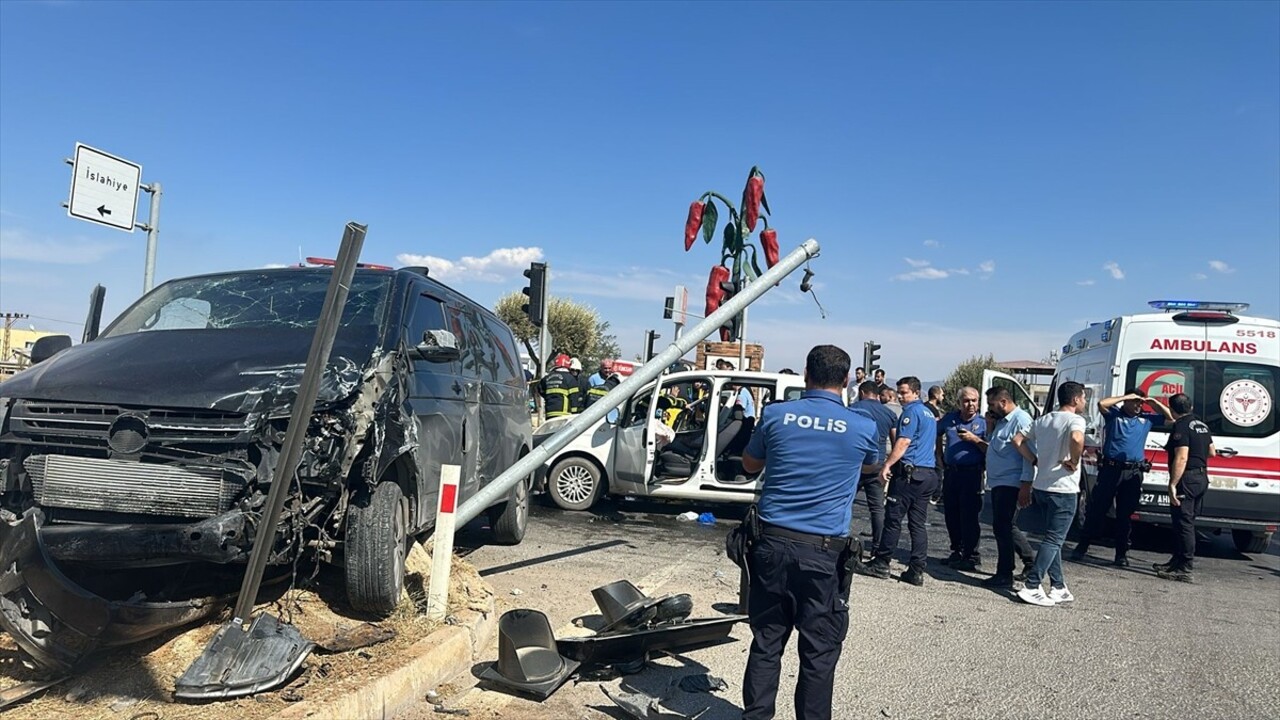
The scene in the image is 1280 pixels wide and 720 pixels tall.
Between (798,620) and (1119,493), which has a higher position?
(1119,493)

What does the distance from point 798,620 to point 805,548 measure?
0.32m

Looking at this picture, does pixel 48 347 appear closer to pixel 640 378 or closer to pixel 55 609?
pixel 55 609

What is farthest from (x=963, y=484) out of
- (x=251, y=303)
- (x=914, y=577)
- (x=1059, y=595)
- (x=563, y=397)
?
(x=563, y=397)

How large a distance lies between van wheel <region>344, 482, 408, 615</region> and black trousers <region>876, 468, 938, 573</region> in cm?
457

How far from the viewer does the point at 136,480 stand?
3697 millimetres

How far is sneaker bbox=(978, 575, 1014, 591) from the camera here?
7383 millimetres

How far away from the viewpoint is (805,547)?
379 centimetres

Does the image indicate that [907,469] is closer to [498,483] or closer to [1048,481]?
[1048,481]

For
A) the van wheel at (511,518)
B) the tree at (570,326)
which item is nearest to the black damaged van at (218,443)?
the van wheel at (511,518)

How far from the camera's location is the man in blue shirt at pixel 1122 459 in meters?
8.71

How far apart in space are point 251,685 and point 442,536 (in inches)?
53.7

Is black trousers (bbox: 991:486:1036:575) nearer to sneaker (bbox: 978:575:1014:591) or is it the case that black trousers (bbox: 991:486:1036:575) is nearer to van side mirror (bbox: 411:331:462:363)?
sneaker (bbox: 978:575:1014:591)

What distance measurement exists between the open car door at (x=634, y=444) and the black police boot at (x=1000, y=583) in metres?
3.81

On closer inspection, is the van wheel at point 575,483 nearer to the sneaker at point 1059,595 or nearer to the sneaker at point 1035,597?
the sneaker at point 1035,597
